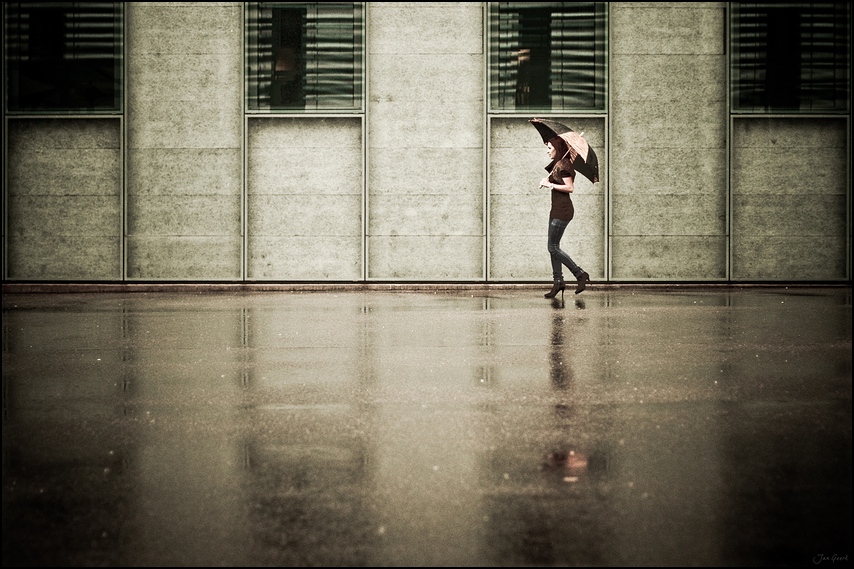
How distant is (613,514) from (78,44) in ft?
58.1

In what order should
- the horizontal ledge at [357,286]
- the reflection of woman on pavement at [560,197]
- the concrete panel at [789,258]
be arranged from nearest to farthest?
1. the reflection of woman on pavement at [560,197]
2. the horizontal ledge at [357,286]
3. the concrete panel at [789,258]

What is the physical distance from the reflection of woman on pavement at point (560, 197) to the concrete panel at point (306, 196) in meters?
5.73

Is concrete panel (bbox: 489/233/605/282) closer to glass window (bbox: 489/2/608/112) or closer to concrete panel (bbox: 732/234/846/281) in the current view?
glass window (bbox: 489/2/608/112)

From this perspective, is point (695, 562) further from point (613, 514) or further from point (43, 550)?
point (43, 550)

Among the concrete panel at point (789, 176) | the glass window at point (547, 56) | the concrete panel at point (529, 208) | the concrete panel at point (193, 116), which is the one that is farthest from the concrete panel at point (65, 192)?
the concrete panel at point (789, 176)

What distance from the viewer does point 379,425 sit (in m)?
4.53

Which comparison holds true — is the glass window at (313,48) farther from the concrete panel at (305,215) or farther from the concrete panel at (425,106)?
the concrete panel at (305,215)

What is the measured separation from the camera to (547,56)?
17.5 metres

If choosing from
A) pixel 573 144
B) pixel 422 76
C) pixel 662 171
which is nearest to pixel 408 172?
pixel 422 76

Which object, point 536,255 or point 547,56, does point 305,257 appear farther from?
point 547,56

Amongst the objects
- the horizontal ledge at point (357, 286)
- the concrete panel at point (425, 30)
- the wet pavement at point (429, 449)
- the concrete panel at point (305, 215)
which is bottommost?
the wet pavement at point (429, 449)

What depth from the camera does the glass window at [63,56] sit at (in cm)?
1745

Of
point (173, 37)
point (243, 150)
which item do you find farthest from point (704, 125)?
point (173, 37)

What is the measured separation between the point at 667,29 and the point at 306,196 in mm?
8715
